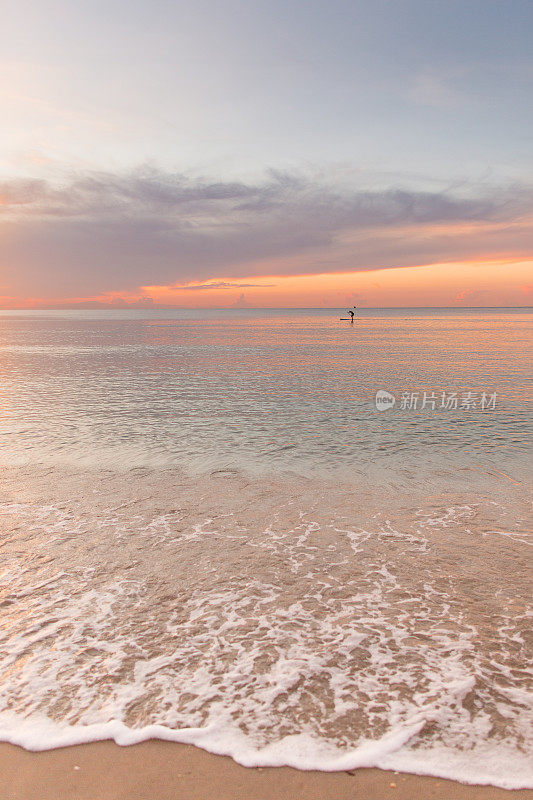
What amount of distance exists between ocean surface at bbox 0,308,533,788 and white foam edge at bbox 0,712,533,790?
2 cm

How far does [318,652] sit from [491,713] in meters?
2.07

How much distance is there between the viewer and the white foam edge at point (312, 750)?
4.57m

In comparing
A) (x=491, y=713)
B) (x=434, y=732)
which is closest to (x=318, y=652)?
(x=434, y=732)

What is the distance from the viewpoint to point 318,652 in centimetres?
630

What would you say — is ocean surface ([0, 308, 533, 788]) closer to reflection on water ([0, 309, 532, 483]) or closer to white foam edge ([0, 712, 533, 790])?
white foam edge ([0, 712, 533, 790])

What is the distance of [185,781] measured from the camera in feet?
14.9

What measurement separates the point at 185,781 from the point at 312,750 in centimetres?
126

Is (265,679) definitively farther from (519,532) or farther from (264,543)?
(519,532)

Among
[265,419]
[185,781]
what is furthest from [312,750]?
[265,419]
